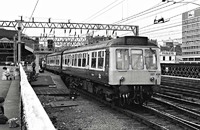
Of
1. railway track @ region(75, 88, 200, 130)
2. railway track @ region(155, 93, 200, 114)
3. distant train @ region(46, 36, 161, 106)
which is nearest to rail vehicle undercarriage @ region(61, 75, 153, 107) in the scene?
distant train @ region(46, 36, 161, 106)

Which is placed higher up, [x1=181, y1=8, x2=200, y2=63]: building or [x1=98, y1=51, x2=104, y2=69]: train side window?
[x1=181, y1=8, x2=200, y2=63]: building

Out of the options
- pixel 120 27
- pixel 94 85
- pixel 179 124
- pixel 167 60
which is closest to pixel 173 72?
pixel 120 27

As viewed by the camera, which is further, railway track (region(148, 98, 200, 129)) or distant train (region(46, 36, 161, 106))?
distant train (region(46, 36, 161, 106))

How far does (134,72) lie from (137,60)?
57 centimetres

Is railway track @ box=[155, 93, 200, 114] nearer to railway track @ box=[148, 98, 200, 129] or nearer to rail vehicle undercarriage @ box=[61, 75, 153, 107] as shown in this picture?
railway track @ box=[148, 98, 200, 129]

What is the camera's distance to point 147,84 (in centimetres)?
1101

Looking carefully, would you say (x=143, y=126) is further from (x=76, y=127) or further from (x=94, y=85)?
(x=94, y=85)

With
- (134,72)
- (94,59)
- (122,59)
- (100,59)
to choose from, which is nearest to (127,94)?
(134,72)

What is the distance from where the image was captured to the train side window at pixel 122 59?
35.4 feet

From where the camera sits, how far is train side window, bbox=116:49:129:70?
425 inches

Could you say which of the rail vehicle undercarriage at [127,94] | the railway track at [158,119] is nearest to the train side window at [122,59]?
the rail vehicle undercarriage at [127,94]

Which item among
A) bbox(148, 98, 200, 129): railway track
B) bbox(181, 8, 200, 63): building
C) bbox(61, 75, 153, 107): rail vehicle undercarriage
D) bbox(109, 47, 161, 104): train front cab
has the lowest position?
bbox(148, 98, 200, 129): railway track

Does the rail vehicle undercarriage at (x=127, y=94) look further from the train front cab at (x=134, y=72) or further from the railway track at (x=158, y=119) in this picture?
the railway track at (x=158, y=119)

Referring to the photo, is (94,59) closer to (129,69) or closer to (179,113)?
(129,69)
